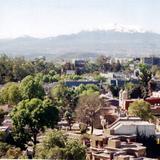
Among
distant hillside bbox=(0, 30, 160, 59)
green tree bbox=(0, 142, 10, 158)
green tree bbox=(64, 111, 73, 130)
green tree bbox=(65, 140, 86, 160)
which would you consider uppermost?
green tree bbox=(65, 140, 86, 160)

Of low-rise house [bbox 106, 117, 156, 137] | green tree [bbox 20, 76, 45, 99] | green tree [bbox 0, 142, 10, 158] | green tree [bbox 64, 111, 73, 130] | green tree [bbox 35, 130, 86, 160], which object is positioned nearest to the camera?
green tree [bbox 35, 130, 86, 160]

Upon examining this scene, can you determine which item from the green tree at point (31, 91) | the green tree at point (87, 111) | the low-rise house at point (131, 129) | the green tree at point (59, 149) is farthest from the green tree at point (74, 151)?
the green tree at point (31, 91)

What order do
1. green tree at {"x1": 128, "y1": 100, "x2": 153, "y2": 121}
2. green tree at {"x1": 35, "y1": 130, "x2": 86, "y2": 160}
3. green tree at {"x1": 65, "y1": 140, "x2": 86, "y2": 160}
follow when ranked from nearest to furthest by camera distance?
green tree at {"x1": 35, "y1": 130, "x2": 86, "y2": 160}, green tree at {"x1": 65, "y1": 140, "x2": 86, "y2": 160}, green tree at {"x1": 128, "y1": 100, "x2": 153, "y2": 121}

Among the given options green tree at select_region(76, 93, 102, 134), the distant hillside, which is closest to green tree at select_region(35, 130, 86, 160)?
green tree at select_region(76, 93, 102, 134)

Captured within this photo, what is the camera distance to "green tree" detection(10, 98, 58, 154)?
15.6 m

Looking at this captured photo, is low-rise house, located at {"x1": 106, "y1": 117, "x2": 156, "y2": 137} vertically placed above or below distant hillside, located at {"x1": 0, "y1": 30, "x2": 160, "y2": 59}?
above

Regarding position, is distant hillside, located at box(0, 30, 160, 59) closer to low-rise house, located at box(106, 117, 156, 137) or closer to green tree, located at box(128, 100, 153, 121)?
green tree, located at box(128, 100, 153, 121)

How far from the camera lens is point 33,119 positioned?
51.2 feet

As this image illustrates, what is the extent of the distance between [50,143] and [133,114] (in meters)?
6.90

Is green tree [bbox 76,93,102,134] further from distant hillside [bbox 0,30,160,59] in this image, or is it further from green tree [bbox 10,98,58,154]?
distant hillside [bbox 0,30,160,59]

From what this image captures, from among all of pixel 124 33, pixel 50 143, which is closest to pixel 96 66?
pixel 50 143

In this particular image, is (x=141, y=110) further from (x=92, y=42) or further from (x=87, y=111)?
(x=92, y=42)

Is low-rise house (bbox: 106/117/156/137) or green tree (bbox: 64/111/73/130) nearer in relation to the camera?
low-rise house (bbox: 106/117/156/137)

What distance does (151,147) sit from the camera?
16.0 m
